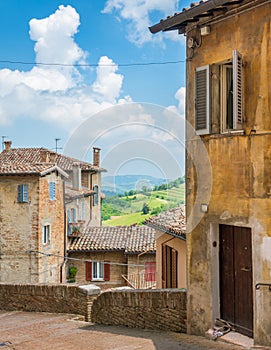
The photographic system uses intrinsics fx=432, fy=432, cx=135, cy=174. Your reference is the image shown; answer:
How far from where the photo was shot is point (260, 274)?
7.35 m

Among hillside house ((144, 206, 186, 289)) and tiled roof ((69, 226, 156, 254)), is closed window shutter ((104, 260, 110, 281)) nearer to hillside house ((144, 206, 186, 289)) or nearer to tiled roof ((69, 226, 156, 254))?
tiled roof ((69, 226, 156, 254))

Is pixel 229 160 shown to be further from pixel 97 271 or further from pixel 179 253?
pixel 97 271

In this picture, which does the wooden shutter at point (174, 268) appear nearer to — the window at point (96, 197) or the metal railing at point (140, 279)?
the metal railing at point (140, 279)

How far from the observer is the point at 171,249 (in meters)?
13.7

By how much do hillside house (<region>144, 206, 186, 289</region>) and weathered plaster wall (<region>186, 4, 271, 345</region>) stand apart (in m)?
2.73

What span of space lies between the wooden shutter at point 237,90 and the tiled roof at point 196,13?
922 mm

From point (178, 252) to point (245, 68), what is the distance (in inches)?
259

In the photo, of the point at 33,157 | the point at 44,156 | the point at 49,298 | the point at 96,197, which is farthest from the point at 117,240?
the point at 49,298

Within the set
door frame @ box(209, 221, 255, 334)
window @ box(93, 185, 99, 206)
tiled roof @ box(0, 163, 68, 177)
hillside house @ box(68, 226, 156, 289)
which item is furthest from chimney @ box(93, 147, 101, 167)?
door frame @ box(209, 221, 255, 334)

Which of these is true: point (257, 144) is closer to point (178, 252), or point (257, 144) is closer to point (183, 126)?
point (183, 126)

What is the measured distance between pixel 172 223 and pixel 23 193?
15942 millimetres

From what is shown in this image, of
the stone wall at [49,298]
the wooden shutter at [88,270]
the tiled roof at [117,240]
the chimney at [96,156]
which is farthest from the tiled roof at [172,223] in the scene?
the chimney at [96,156]

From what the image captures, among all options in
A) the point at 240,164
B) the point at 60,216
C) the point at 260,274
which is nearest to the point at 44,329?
the point at 260,274

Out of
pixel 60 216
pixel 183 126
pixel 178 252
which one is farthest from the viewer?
pixel 60 216
